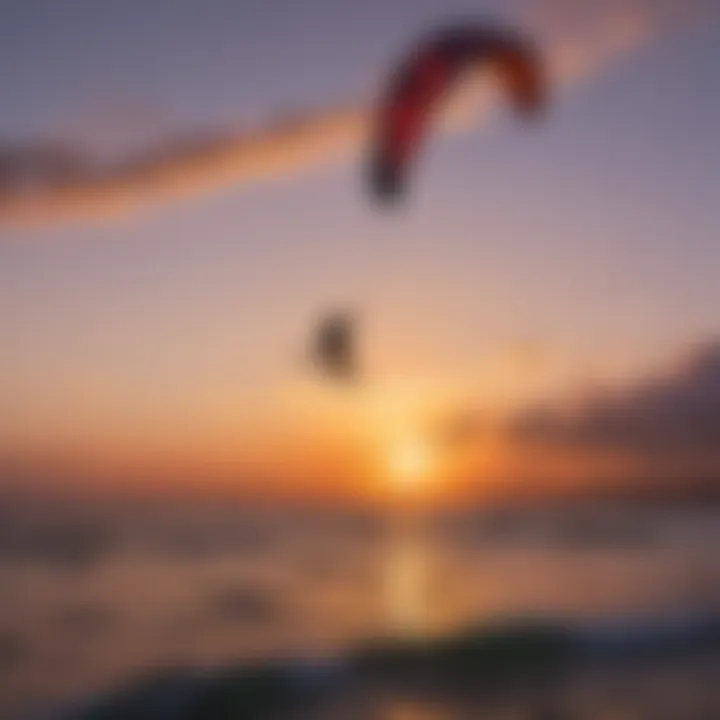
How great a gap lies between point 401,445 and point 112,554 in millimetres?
952

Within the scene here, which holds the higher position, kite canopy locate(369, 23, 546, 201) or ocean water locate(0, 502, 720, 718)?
kite canopy locate(369, 23, 546, 201)

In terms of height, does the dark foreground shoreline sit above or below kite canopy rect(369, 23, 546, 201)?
below

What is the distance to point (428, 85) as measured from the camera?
2943 millimetres

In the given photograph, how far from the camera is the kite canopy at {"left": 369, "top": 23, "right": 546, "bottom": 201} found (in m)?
2.94

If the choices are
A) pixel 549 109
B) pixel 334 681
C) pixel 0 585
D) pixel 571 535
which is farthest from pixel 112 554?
pixel 549 109

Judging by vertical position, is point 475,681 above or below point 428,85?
below

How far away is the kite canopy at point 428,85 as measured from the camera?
2.94 metres

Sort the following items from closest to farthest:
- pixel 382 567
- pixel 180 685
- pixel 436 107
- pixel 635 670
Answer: pixel 436 107
pixel 180 685
pixel 382 567
pixel 635 670

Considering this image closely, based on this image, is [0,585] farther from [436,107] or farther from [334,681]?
[436,107]

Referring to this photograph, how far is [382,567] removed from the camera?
354cm

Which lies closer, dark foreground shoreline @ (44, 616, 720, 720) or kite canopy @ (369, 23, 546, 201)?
kite canopy @ (369, 23, 546, 201)

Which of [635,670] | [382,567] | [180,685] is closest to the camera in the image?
[180,685]

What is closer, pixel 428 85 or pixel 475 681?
pixel 428 85

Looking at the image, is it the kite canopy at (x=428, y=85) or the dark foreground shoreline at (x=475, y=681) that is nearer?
the kite canopy at (x=428, y=85)
